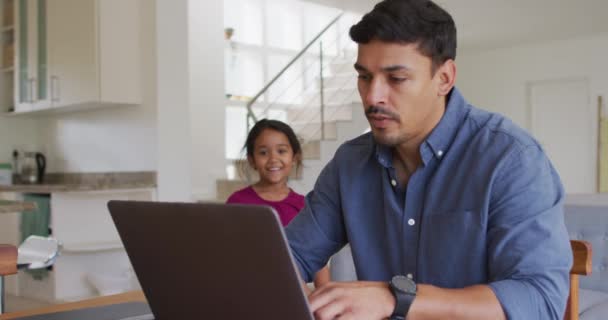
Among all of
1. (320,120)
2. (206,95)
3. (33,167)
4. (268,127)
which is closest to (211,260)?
(268,127)

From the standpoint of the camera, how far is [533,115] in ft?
28.8

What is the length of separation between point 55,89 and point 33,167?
0.92 meters

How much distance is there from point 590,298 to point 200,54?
13.4ft

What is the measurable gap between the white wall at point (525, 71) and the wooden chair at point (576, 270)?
766 cm

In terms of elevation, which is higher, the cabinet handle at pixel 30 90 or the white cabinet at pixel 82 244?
the cabinet handle at pixel 30 90

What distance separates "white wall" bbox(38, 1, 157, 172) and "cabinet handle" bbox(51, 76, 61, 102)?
0.98ft

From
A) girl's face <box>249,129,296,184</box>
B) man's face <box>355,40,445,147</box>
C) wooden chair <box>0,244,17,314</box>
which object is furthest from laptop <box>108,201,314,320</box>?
girl's face <box>249,129,296,184</box>

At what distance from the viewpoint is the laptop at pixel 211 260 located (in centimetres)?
69

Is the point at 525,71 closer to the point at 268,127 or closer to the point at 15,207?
the point at 268,127

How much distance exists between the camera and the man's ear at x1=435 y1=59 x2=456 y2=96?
1159 mm

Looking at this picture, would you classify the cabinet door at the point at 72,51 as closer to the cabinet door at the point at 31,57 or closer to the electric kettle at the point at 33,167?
the cabinet door at the point at 31,57

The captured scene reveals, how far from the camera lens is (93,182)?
472 centimetres

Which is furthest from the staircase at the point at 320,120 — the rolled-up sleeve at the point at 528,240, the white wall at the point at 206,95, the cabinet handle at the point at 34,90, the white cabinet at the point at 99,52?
the rolled-up sleeve at the point at 528,240

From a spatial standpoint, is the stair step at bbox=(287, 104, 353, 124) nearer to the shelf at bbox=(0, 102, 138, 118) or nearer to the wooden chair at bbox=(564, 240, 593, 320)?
the shelf at bbox=(0, 102, 138, 118)
